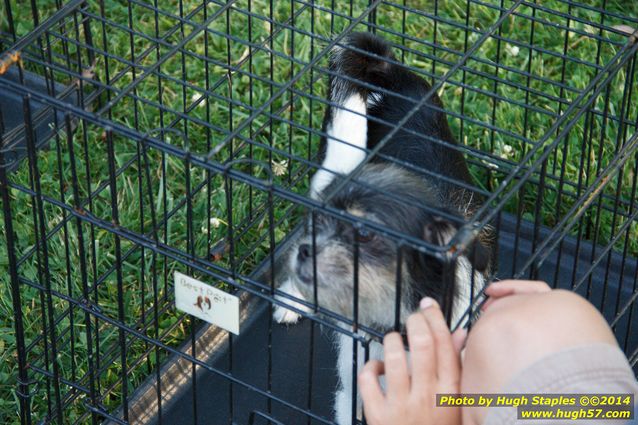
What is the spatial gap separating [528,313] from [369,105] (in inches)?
48.5

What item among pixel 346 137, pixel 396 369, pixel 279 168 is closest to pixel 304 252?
pixel 396 369

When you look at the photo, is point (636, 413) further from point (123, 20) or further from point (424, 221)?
point (123, 20)

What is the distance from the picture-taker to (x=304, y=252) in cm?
190

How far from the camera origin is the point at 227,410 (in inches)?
94.7

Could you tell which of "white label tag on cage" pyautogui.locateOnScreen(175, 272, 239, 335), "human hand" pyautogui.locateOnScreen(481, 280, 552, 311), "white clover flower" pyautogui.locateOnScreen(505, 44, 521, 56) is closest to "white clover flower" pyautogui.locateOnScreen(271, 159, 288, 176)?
"white clover flower" pyautogui.locateOnScreen(505, 44, 521, 56)

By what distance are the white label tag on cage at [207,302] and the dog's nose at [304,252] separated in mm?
219

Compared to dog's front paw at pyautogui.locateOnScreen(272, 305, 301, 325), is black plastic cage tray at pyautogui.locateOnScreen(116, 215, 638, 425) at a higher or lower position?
lower

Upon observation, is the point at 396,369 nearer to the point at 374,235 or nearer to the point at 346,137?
the point at 374,235

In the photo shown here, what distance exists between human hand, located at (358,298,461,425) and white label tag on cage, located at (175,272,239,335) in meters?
0.28

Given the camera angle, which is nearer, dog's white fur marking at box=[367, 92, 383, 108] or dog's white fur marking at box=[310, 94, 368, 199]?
dog's white fur marking at box=[310, 94, 368, 199]

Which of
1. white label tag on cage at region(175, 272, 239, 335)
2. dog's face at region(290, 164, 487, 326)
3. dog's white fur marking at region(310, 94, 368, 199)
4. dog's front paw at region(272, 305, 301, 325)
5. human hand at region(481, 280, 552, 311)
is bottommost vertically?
human hand at region(481, 280, 552, 311)

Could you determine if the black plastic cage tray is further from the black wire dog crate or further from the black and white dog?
the black and white dog

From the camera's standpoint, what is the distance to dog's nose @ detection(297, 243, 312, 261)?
1901mm

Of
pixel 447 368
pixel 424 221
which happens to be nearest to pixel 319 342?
pixel 424 221
